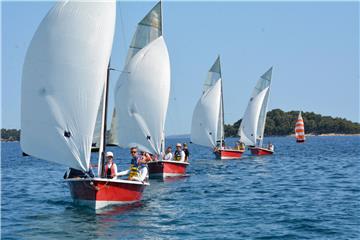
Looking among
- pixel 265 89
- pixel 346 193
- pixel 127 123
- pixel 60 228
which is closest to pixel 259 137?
pixel 265 89

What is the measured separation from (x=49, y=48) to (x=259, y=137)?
46933 millimetres

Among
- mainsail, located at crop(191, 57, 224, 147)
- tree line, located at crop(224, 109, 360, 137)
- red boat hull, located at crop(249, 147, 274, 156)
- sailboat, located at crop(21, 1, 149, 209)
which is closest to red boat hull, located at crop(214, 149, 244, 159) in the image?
mainsail, located at crop(191, 57, 224, 147)

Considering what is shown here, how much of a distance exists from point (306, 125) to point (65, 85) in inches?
6904

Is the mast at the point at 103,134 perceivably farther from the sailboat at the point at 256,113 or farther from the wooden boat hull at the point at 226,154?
the sailboat at the point at 256,113

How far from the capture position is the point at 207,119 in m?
52.3

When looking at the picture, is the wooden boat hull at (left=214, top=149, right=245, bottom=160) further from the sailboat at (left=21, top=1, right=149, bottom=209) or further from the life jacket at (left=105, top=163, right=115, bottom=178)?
the sailboat at (left=21, top=1, right=149, bottom=209)

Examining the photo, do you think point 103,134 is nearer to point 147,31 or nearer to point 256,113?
point 147,31

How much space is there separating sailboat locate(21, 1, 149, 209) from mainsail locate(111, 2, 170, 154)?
11.3m

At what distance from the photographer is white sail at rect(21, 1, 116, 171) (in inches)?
738

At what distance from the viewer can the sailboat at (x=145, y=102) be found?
3091cm

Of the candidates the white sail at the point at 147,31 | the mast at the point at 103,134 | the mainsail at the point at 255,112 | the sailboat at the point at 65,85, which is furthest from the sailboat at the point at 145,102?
the mainsail at the point at 255,112

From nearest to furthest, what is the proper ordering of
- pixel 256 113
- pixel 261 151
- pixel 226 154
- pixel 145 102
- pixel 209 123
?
1. pixel 145 102
2. pixel 226 154
3. pixel 209 123
4. pixel 261 151
5. pixel 256 113

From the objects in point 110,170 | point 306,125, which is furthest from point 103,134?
point 306,125

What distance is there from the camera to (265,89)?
6312 cm
